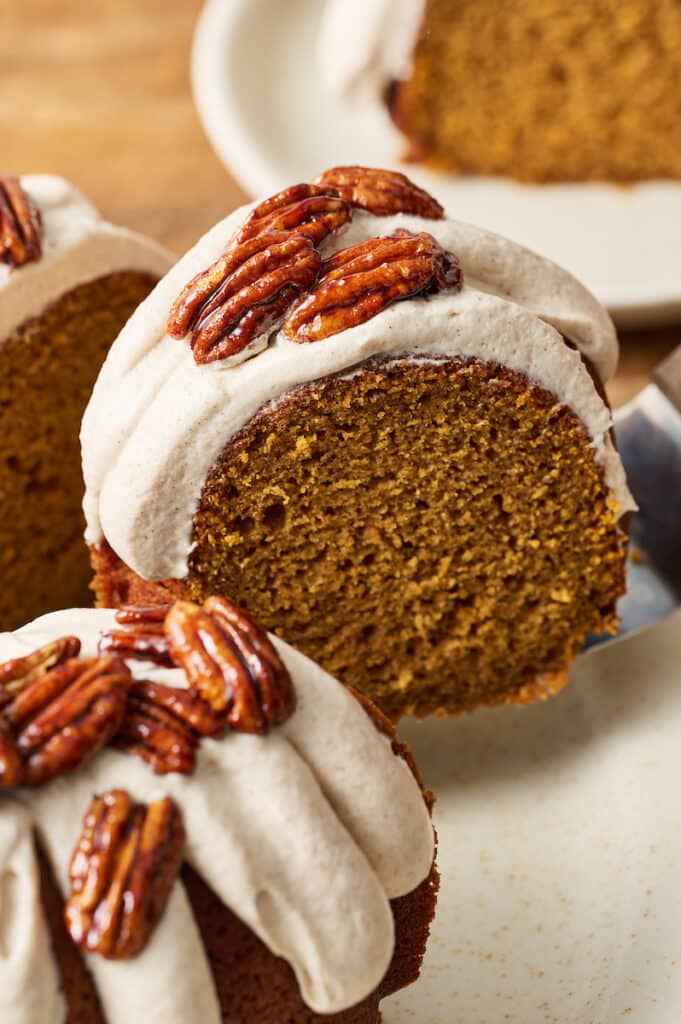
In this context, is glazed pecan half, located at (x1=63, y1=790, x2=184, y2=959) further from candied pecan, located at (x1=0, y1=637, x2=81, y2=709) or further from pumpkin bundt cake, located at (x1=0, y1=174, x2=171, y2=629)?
pumpkin bundt cake, located at (x1=0, y1=174, x2=171, y2=629)

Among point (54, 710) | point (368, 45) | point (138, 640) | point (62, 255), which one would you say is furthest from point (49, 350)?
point (368, 45)

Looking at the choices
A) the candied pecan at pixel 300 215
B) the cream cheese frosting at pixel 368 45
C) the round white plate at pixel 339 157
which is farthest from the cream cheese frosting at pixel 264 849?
the cream cheese frosting at pixel 368 45

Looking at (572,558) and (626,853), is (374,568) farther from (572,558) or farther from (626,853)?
(626,853)

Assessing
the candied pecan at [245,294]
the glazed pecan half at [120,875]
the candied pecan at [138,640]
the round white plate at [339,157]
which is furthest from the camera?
the round white plate at [339,157]

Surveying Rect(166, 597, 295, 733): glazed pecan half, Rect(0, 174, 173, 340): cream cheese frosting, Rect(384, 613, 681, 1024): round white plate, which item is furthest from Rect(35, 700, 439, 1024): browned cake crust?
Rect(0, 174, 173, 340): cream cheese frosting

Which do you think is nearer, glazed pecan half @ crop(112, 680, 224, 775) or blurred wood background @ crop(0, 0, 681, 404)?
glazed pecan half @ crop(112, 680, 224, 775)

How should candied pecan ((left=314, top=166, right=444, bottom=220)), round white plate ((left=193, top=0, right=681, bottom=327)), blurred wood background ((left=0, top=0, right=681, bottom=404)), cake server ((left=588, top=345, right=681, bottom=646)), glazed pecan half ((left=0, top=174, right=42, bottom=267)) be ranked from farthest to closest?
blurred wood background ((left=0, top=0, right=681, bottom=404)) < round white plate ((left=193, top=0, right=681, bottom=327)) < cake server ((left=588, top=345, right=681, bottom=646)) < glazed pecan half ((left=0, top=174, right=42, bottom=267)) < candied pecan ((left=314, top=166, right=444, bottom=220))

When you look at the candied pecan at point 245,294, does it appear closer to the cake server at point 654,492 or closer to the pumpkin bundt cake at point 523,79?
the cake server at point 654,492

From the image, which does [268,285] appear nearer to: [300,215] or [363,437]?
[300,215]
